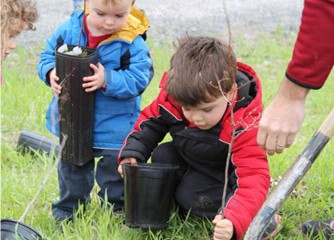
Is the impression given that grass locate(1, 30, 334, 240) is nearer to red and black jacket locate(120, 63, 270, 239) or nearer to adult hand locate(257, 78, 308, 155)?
red and black jacket locate(120, 63, 270, 239)

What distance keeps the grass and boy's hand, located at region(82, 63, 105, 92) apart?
2.01 feet

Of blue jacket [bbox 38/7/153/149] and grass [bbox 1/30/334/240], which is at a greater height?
blue jacket [bbox 38/7/153/149]

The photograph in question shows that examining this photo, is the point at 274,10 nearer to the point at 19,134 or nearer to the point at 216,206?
the point at 19,134

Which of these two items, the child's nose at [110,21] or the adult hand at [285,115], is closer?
the adult hand at [285,115]

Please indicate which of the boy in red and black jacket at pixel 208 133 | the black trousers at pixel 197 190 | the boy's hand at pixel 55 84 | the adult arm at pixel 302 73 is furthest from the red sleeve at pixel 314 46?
the boy's hand at pixel 55 84

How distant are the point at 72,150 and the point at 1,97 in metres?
2.06

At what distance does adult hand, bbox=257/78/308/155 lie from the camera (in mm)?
2957

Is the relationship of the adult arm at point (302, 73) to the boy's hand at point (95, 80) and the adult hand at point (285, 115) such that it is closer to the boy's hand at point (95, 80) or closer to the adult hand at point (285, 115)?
the adult hand at point (285, 115)

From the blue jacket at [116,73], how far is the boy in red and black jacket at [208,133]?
163 millimetres

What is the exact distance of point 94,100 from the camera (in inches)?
162

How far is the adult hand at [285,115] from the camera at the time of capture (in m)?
2.96

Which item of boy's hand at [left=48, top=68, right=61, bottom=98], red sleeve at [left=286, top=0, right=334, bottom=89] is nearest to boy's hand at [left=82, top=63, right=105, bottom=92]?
boy's hand at [left=48, top=68, right=61, bottom=98]

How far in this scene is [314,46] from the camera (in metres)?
2.85

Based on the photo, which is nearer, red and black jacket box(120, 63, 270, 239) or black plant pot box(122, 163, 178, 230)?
red and black jacket box(120, 63, 270, 239)
